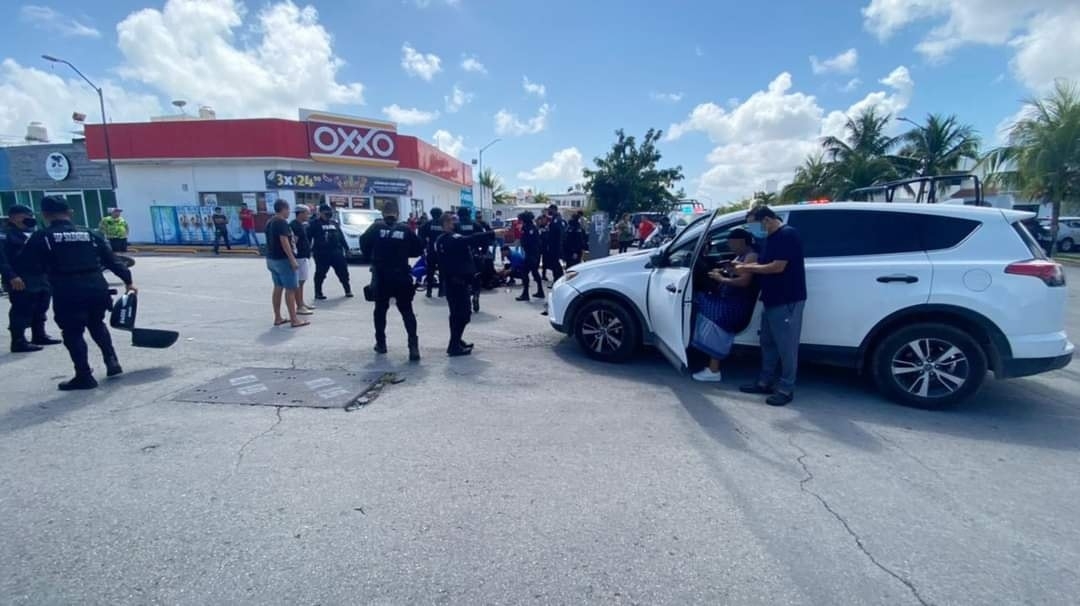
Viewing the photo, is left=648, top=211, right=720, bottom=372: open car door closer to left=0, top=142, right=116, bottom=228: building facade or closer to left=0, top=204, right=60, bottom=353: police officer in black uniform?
left=0, top=204, right=60, bottom=353: police officer in black uniform

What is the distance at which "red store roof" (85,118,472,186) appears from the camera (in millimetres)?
23406

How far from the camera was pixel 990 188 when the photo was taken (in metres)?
23.1

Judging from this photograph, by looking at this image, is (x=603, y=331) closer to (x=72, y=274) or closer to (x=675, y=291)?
(x=675, y=291)

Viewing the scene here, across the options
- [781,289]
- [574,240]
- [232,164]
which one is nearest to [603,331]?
[781,289]

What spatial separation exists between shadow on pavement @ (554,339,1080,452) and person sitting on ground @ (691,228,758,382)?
1.50ft

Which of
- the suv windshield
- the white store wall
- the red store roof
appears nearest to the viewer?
the suv windshield

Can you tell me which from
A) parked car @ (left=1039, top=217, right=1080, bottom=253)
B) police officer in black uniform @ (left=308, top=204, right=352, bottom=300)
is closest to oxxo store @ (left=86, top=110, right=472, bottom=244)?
police officer in black uniform @ (left=308, top=204, right=352, bottom=300)

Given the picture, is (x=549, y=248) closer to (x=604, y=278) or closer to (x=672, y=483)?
(x=604, y=278)

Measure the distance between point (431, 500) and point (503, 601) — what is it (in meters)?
0.90

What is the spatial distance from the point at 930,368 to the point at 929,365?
0.03 meters

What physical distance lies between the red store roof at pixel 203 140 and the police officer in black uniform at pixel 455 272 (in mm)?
21904

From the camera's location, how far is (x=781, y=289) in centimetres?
420

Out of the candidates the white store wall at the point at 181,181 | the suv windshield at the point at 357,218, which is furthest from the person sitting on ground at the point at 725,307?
the white store wall at the point at 181,181

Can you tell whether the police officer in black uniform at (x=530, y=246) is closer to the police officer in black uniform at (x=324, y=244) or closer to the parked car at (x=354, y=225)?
the police officer in black uniform at (x=324, y=244)
